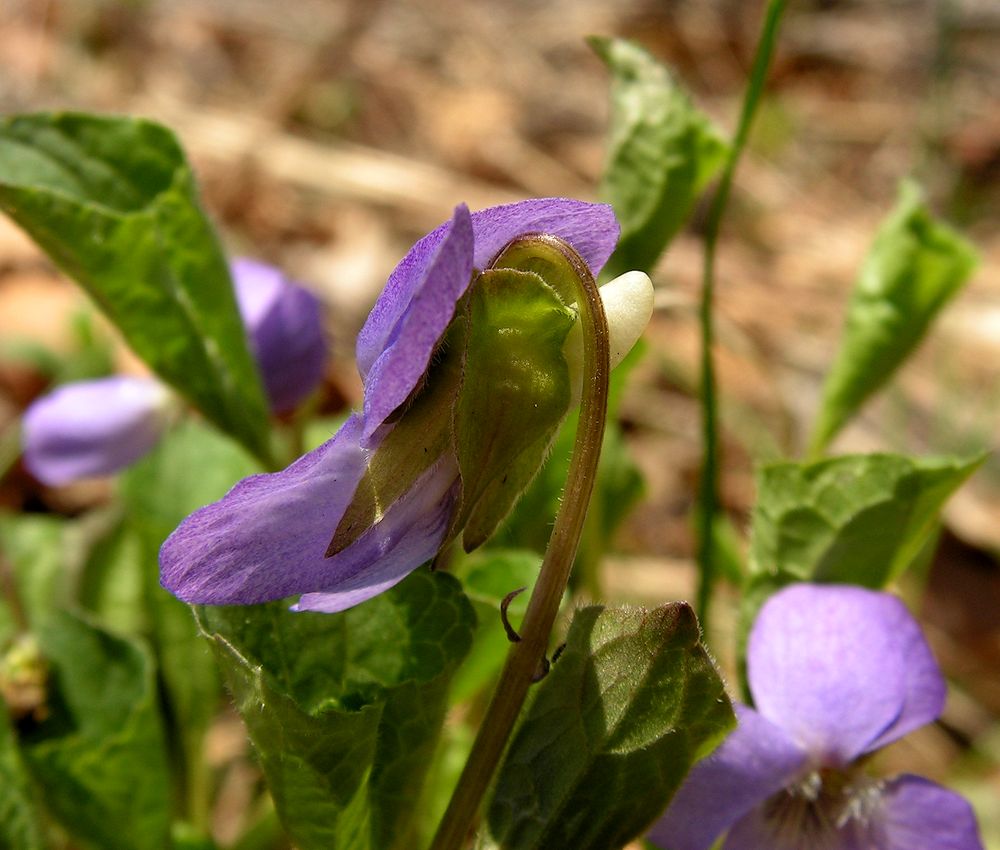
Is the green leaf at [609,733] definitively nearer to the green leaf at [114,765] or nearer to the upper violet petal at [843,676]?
the upper violet petal at [843,676]

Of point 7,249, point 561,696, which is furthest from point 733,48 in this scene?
point 561,696

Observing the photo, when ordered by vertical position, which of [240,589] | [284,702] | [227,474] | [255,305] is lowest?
[227,474]

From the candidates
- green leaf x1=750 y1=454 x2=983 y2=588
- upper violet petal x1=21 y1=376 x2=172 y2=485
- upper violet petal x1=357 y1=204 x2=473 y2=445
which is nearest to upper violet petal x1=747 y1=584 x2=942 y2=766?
green leaf x1=750 y1=454 x2=983 y2=588

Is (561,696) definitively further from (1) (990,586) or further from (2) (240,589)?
(1) (990,586)

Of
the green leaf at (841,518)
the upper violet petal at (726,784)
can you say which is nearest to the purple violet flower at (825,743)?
the upper violet petal at (726,784)

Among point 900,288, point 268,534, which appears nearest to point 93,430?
point 268,534

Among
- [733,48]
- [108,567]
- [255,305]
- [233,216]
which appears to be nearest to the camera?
[255,305]

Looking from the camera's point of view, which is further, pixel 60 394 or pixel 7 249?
pixel 7 249
